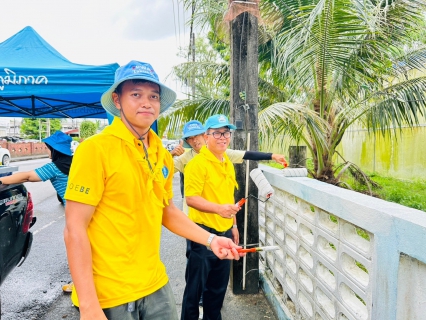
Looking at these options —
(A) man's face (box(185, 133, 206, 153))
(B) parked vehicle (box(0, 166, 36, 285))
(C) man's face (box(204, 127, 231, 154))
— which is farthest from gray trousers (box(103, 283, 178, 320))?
(A) man's face (box(185, 133, 206, 153))

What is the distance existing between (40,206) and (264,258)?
676cm

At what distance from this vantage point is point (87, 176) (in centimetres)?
128

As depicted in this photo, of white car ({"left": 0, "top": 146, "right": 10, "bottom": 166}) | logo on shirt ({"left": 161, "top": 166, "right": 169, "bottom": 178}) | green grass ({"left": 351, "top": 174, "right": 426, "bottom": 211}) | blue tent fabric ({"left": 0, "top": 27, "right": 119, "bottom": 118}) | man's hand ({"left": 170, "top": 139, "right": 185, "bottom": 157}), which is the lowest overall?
green grass ({"left": 351, "top": 174, "right": 426, "bottom": 211})

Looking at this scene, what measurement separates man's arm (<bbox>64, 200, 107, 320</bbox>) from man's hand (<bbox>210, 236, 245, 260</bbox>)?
606 mm

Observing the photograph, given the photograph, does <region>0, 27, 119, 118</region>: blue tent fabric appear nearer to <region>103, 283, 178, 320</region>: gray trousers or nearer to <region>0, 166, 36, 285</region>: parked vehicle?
<region>0, 166, 36, 285</region>: parked vehicle

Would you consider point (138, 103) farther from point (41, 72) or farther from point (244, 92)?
point (41, 72)

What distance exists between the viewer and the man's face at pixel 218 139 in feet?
8.95

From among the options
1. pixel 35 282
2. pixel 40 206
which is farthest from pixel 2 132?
pixel 35 282

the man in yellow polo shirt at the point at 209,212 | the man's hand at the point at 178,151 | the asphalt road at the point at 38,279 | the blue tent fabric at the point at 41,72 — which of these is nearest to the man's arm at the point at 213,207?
the man in yellow polo shirt at the point at 209,212

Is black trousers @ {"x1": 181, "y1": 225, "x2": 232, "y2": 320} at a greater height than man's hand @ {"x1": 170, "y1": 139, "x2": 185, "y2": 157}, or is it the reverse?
man's hand @ {"x1": 170, "y1": 139, "x2": 185, "y2": 157}

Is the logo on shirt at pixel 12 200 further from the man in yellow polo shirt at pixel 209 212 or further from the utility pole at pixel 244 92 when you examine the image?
the utility pole at pixel 244 92

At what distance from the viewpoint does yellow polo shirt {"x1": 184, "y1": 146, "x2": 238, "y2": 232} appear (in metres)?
2.60

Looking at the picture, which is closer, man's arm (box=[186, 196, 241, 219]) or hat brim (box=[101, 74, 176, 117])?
hat brim (box=[101, 74, 176, 117])

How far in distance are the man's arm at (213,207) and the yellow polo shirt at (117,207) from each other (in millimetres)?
970
